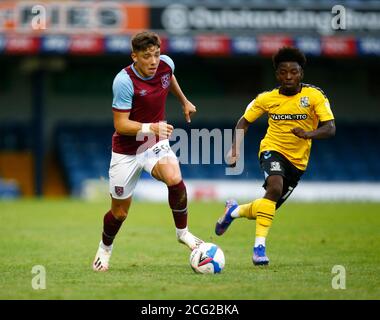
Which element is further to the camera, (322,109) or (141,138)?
(322,109)

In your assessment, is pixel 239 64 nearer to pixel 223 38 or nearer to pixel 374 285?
pixel 223 38

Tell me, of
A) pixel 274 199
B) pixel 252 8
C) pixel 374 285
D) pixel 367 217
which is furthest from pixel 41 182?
pixel 374 285

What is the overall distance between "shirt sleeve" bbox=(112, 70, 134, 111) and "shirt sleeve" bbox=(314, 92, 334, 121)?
6.85 feet

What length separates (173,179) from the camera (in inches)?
360

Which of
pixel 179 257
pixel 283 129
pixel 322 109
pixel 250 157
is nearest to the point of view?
pixel 322 109

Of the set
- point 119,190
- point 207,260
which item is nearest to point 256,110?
point 119,190

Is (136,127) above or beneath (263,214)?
above

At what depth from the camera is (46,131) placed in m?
29.8

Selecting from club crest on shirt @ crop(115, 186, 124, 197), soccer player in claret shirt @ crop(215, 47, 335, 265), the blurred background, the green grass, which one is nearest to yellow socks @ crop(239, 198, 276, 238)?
soccer player in claret shirt @ crop(215, 47, 335, 265)

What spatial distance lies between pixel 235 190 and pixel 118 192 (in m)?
17.7

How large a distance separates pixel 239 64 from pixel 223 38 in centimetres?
523

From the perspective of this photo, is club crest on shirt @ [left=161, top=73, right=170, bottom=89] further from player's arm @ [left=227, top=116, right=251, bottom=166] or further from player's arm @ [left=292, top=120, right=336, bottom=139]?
player's arm @ [left=292, top=120, right=336, bottom=139]

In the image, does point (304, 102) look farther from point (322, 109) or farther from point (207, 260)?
point (207, 260)

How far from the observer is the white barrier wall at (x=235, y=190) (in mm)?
26453
